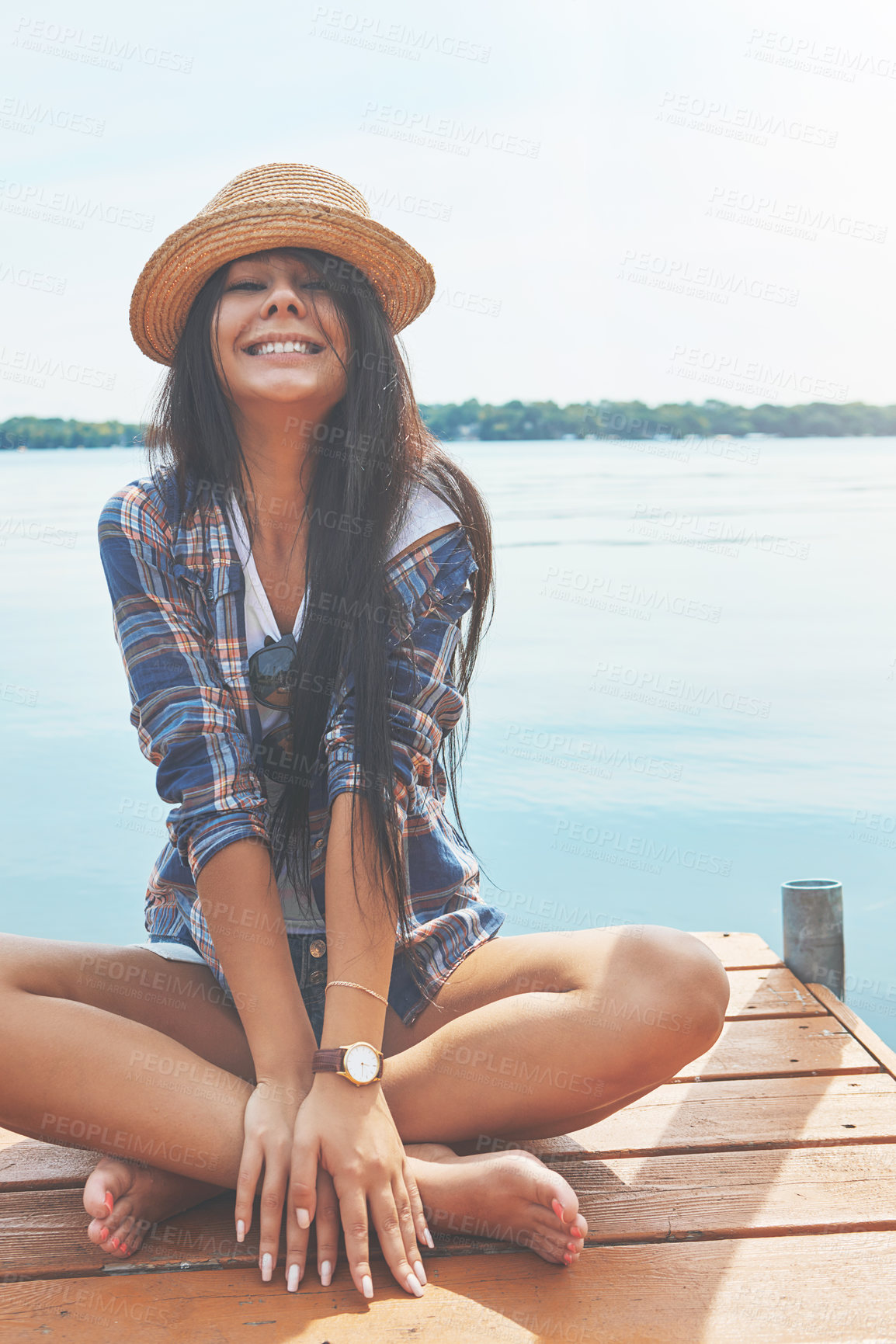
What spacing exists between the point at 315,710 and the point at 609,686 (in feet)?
16.7

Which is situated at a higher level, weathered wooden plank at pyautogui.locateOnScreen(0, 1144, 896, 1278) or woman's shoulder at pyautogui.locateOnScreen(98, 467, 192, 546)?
woman's shoulder at pyautogui.locateOnScreen(98, 467, 192, 546)

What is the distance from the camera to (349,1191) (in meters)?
1.41

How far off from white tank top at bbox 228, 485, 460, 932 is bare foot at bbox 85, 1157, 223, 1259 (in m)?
0.39

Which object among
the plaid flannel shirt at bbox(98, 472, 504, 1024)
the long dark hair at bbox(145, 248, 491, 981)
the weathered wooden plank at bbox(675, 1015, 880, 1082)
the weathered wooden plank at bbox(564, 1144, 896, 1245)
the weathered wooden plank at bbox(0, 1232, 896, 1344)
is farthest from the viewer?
the weathered wooden plank at bbox(675, 1015, 880, 1082)

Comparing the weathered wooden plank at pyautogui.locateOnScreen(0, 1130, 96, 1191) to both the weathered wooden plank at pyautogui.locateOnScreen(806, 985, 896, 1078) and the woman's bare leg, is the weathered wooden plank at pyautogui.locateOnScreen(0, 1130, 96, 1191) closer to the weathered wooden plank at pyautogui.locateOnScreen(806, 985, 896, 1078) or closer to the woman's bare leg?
the woman's bare leg

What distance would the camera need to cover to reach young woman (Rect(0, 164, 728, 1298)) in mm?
1504

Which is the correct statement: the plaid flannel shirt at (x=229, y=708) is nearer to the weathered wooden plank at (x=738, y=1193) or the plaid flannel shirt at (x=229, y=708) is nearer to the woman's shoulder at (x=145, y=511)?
the woman's shoulder at (x=145, y=511)

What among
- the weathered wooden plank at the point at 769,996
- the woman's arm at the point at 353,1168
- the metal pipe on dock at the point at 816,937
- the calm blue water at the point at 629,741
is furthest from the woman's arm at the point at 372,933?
the metal pipe on dock at the point at 816,937

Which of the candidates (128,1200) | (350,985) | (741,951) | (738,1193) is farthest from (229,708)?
(741,951)

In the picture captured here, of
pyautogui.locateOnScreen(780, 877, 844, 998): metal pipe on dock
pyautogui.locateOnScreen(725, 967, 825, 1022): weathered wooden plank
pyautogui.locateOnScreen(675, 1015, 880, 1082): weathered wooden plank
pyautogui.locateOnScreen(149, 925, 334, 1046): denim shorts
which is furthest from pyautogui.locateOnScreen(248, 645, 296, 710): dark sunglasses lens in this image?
pyautogui.locateOnScreen(780, 877, 844, 998): metal pipe on dock

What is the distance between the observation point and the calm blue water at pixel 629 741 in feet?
13.8

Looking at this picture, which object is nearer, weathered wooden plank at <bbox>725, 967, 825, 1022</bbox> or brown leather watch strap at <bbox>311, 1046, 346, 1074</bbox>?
brown leather watch strap at <bbox>311, 1046, 346, 1074</bbox>

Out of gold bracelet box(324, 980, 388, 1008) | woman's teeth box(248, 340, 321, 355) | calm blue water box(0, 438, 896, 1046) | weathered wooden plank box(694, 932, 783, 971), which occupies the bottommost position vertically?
calm blue water box(0, 438, 896, 1046)

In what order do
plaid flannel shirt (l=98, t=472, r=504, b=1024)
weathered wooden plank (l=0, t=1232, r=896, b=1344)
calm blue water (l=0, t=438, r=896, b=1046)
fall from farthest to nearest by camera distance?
calm blue water (l=0, t=438, r=896, b=1046)
plaid flannel shirt (l=98, t=472, r=504, b=1024)
weathered wooden plank (l=0, t=1232, r=896, b=1344)
